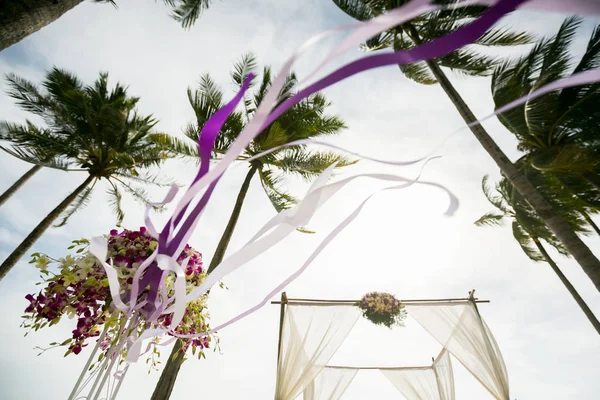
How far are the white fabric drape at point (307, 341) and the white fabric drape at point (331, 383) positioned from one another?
57 cm

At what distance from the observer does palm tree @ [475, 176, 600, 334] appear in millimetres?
7023

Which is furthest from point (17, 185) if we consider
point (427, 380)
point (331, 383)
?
point (427, 380)

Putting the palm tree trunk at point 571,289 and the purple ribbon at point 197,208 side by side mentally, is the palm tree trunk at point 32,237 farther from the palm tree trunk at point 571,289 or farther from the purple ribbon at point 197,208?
the palm tree trunk at point 571,289

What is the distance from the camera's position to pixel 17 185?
26.2ft

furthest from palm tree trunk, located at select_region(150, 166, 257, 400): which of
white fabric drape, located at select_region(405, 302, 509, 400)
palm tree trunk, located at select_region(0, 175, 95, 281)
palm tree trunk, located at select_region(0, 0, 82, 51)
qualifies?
palm tree trunk, located at select_region(0, 175, 95, 281)

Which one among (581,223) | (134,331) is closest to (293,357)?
(134,331)

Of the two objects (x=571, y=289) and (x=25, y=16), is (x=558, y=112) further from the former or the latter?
(x=25, y=16)

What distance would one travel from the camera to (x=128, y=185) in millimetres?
8766

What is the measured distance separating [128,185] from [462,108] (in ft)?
27.9

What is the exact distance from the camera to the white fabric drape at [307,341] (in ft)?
16.8

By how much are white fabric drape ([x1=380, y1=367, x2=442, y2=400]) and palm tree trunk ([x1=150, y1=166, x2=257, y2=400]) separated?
4.46 metres

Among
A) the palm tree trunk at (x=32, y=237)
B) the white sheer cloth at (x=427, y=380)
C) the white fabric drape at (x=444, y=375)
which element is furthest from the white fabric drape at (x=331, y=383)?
the palm tree trunk at (x=32, y=237)

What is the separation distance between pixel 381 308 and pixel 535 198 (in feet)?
11.5

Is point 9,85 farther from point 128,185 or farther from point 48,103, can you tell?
point 128,185
